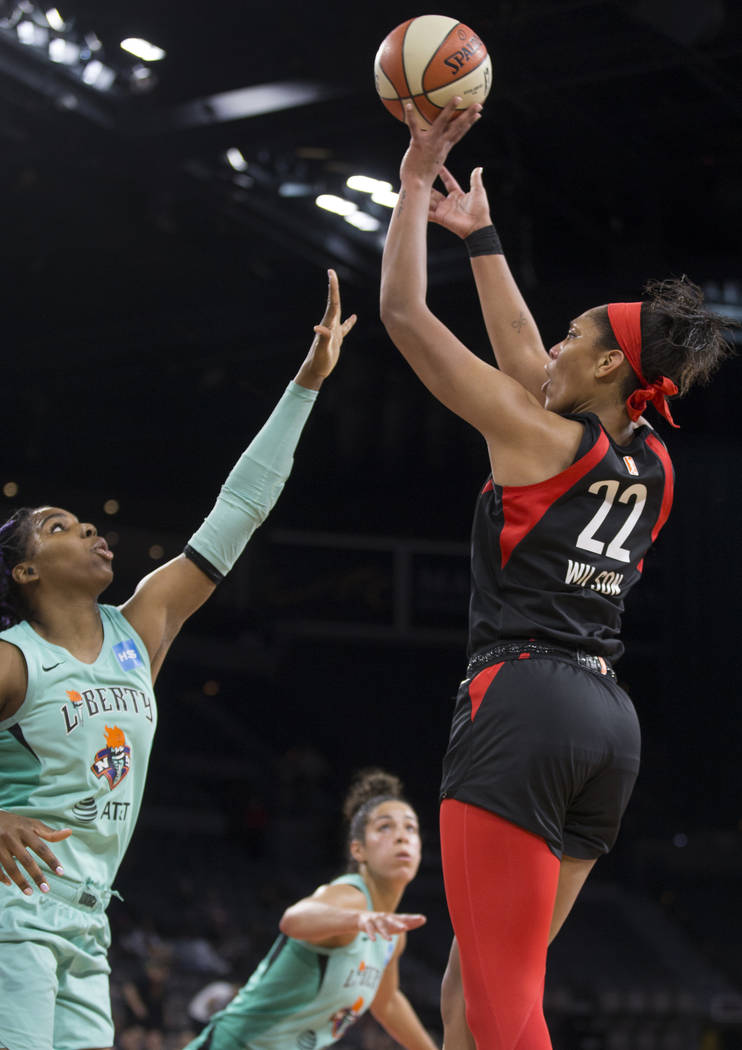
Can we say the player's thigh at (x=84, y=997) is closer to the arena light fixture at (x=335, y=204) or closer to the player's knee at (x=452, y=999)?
the player's knee at (x=452, y=999)

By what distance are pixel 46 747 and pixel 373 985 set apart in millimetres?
2275

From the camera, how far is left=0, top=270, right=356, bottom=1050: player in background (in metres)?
2.93

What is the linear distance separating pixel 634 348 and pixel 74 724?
170 cm

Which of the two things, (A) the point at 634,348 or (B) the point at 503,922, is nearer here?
(B) the point at 503,922

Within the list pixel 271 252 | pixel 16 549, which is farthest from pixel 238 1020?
pixel 271 252

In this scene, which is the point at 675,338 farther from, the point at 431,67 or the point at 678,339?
the point at 431,67

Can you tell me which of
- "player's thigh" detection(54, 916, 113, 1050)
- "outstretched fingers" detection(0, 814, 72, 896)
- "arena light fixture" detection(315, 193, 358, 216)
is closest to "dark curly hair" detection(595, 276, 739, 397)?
"outstretched fingers" detection(0, 814, 72, 896)

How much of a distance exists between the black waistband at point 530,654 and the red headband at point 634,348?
593 millimetres

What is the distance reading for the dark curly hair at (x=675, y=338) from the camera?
2.78 metres

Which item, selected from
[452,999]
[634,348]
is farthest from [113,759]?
[634,348]

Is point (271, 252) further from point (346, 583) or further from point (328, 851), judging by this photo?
point (328, 851)

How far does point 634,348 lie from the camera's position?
2787 millimetres

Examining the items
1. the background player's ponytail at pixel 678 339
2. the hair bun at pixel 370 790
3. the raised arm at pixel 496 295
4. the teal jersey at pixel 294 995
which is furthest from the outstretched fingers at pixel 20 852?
the hair bun at pixel 370 790

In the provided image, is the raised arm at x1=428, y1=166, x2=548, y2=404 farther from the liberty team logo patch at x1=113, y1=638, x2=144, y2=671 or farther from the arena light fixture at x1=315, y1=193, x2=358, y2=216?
the arena light fixture at x1=315, y1=193, x2=358, y2=216
